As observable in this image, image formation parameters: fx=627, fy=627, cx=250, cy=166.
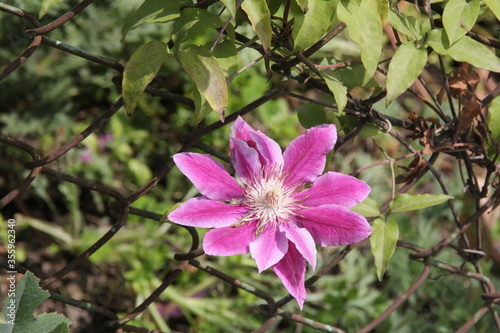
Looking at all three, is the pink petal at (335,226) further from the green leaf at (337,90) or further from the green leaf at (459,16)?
the green leaf at (459,16)

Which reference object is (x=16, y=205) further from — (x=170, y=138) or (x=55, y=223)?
(x=170, y=138)

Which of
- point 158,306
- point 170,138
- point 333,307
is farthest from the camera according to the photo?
point 170,138

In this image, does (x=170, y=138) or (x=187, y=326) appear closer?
(x=187, y=326)

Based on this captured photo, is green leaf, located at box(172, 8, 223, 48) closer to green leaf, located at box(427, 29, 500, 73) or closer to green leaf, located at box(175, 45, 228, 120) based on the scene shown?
green leaf, located at box(175, 45, 228, 120)

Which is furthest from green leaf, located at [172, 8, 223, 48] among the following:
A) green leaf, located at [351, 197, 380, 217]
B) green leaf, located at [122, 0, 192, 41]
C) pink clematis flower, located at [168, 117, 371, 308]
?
green leaf, located at [351, 197, 380, 217]

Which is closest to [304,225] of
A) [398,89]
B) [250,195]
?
[250,195]

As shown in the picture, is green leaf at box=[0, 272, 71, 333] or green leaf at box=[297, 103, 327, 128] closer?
green leaf at box=[0, 272, 71, 333]
